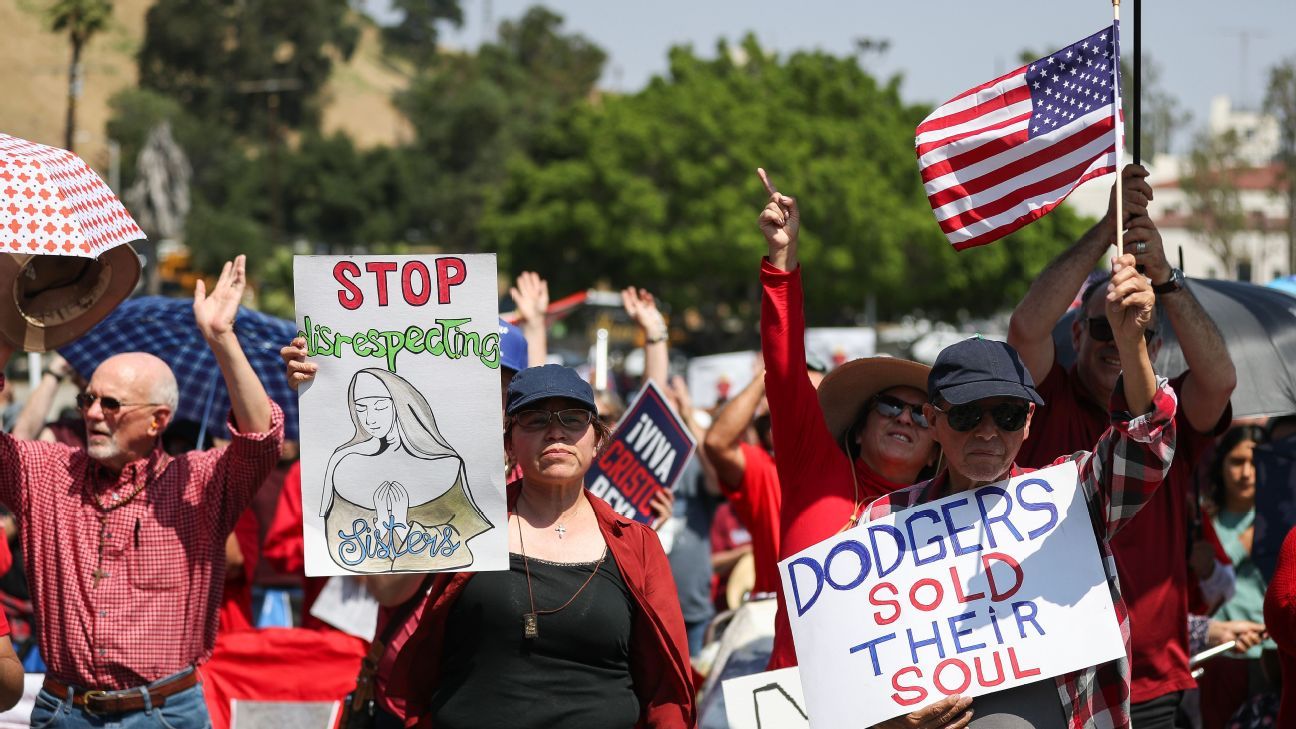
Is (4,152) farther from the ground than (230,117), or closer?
closer

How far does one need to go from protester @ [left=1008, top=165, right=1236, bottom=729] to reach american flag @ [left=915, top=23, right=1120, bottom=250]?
23cm

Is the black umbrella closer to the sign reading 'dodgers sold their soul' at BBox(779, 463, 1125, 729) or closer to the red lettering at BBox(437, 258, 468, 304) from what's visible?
the sign reading 'dodgers sold their soul' at BBox(779, 463, 1125, 729)

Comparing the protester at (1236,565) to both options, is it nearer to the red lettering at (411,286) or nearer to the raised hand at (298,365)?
the red lettering at (411,286)

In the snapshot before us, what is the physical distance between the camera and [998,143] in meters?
4.74

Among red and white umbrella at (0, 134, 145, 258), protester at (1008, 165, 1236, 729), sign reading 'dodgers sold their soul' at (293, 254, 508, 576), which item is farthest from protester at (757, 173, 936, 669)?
red and white umbrella at (0, 134, 145, 258)

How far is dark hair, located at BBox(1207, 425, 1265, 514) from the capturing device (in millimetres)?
6594

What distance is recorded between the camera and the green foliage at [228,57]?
332ft

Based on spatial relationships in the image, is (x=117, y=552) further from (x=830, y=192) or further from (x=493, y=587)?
(x=830, y=192)

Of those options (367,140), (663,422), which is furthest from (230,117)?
(663,422)

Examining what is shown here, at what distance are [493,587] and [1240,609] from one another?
3540 mm

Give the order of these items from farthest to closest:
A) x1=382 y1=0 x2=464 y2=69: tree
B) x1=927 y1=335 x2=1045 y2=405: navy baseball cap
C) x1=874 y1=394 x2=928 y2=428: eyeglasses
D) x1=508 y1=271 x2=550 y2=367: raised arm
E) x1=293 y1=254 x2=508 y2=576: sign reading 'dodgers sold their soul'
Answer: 1. x1=382 y1=0 x2=464 y2=69: tree
2. x1=508 y1=271 x2=550 y2=367: raised arm
3. x1=874 y1=394 x2=928 y2=428: eyeglasses
4. x1=293 y1=254 x2=508 y2=576: sign reading 'dodgers sold their soul'
5. x1=927 y1=335 x2=1045 y2=405: navy baseball cap

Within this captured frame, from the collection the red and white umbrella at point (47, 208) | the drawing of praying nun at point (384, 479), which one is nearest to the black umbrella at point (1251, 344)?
the drawing of praying nun at point (384, 479)

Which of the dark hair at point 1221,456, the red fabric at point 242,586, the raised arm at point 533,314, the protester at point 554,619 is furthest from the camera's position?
the dark hair at point 1221,456

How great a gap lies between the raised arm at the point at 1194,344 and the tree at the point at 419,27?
145 meters
